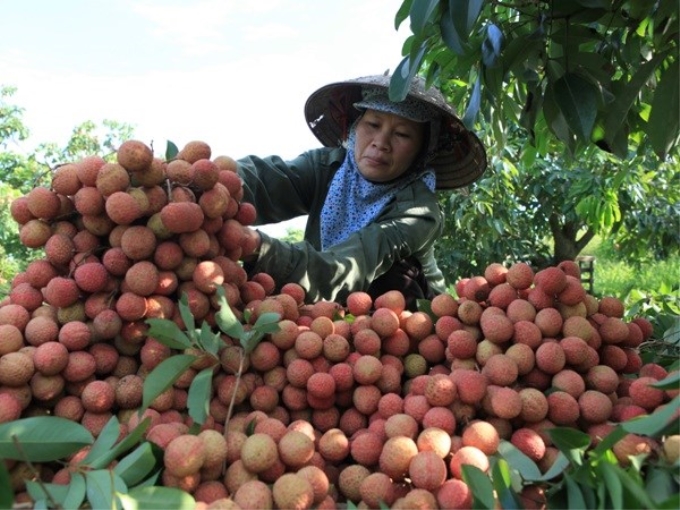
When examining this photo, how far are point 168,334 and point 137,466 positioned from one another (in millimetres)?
170

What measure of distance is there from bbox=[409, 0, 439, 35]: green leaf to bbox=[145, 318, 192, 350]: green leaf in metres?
0.55

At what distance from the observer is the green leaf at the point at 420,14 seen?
869 mm

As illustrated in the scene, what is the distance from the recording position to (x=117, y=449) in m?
0.61

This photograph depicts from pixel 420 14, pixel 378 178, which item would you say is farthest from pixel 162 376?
pixel 378 178

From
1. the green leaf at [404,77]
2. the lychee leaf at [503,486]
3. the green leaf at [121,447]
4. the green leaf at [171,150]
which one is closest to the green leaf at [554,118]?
the green leaf at [404,77]

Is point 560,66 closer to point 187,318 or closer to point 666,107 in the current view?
point 666,107

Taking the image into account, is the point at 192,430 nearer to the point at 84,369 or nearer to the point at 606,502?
the point at 84,369

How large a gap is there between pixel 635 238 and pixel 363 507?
6555mm

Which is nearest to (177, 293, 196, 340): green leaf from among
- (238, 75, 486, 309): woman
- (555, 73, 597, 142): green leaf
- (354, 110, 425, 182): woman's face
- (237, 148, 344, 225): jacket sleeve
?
(238, 75, 486, 309): woman

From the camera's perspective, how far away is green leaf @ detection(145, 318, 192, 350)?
713mm

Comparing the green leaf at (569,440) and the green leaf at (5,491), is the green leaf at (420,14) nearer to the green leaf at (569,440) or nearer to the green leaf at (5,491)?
the green leaf at (569,440)

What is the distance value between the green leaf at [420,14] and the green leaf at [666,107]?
46 cm

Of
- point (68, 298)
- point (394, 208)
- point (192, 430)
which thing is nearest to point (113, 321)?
point (68, 298)

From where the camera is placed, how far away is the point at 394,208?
5.29ft
